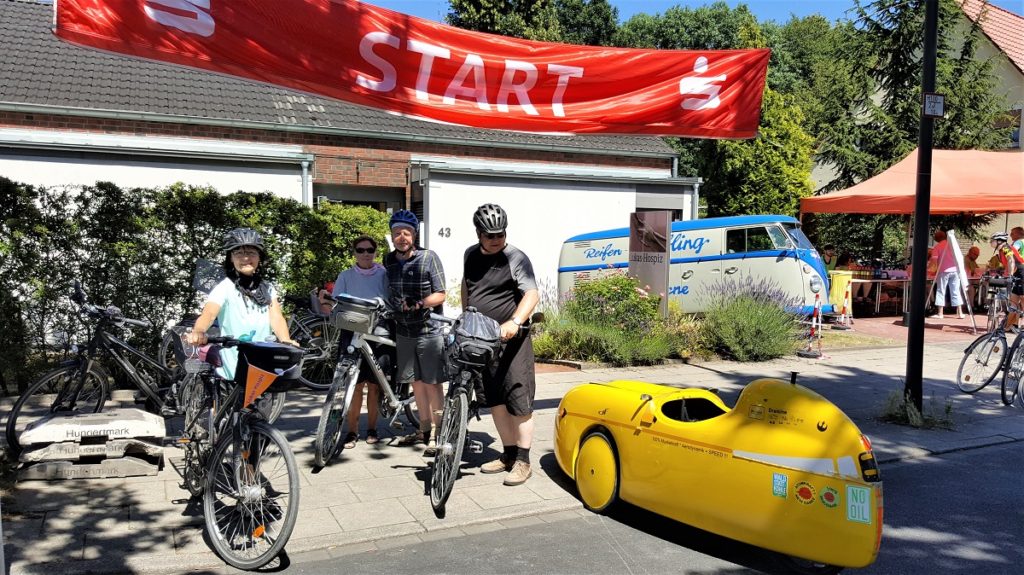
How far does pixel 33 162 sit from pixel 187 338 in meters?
10.2

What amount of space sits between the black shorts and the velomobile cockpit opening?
1.01 m

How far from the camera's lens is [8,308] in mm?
7523

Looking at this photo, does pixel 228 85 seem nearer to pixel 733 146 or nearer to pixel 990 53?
pixel 733 146

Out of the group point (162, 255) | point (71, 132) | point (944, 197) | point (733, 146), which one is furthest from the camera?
point (733, 146)

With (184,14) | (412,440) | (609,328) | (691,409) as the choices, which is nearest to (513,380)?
(691,409)

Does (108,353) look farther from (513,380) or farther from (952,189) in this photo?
(952,189)

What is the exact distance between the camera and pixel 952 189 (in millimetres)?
16906

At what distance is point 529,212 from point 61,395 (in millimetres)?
11083

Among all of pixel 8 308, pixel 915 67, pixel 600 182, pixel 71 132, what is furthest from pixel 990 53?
pixel 8 308

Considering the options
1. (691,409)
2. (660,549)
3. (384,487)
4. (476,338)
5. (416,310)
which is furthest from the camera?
(416,310)

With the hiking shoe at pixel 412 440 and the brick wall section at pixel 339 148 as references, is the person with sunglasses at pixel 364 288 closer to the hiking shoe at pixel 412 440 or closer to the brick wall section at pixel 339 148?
the hiking shoe at pixel 412 440

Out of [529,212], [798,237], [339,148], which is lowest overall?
[798,237]

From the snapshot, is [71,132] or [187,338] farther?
[71,132]

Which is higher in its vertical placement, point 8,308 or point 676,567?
point 8,308
